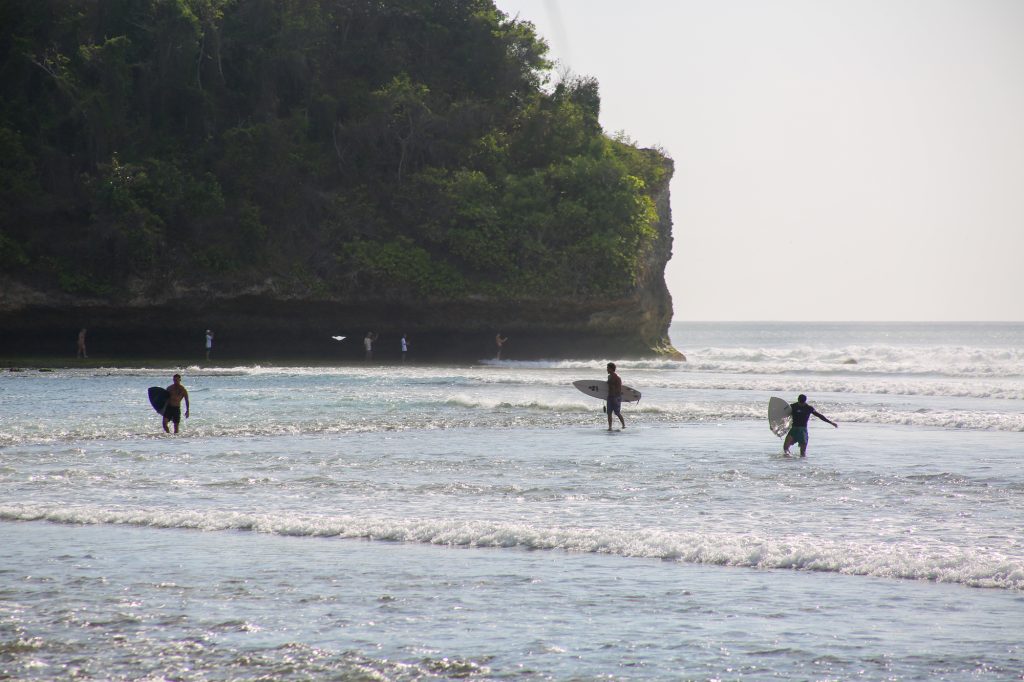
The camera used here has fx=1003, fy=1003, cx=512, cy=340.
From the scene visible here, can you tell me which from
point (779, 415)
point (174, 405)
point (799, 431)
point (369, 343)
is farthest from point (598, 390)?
point (369, 343)

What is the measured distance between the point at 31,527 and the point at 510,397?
1902 cm

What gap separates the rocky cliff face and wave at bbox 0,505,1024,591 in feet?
118

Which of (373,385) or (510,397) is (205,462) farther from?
(373,385)

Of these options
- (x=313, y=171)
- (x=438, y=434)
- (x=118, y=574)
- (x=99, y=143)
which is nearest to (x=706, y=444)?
(x=438, y=434)

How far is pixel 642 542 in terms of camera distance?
9.96 metres

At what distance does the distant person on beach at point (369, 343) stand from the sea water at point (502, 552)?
967 inches

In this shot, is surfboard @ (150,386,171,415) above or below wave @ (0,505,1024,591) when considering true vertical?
above

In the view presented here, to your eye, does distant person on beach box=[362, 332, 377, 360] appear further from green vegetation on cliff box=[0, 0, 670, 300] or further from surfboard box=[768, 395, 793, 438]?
surfboard box=[768, 395, 793, 438]

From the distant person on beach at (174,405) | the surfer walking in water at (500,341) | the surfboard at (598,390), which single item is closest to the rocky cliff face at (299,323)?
the surfer walking in water at (500,341)

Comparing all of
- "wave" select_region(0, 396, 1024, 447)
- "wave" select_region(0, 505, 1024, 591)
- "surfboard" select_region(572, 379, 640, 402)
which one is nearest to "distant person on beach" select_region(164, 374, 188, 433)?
"wave" select_region(0, 396, 1024, 447)

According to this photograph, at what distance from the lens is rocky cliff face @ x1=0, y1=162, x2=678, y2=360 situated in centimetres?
4531

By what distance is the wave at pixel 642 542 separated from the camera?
891cm

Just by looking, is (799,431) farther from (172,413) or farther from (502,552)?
(172,413)

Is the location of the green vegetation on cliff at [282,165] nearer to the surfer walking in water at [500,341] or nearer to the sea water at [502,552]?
the surfer walking in water at [500,341]
